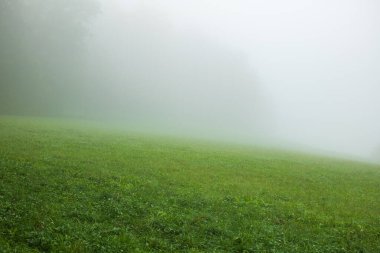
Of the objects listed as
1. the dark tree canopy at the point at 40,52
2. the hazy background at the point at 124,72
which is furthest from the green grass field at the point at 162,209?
the dark tree canopy at the point at 40,52

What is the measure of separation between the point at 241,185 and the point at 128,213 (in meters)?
10.2

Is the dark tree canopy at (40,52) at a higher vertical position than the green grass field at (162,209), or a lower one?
higher

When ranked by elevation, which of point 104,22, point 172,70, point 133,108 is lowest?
point 133,108

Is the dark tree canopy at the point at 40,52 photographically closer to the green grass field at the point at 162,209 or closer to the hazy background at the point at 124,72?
the hazy background at the point at 124,72

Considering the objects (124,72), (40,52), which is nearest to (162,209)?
(40,52)

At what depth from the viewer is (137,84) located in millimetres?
137250

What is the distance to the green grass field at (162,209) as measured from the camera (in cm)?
1359

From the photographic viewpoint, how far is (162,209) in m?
17.0

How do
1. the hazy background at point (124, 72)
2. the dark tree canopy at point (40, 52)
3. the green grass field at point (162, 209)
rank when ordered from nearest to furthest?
the green grass field at point (162, 209) → the dark tree canopy at point (40, 52) → the hazy background at point (124, 72)

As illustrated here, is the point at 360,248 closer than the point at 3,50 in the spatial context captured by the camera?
Yes

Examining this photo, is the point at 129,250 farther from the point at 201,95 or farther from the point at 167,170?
the point at 201,95

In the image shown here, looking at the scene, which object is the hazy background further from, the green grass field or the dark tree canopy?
the green grass field

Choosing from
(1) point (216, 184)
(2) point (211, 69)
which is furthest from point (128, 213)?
(2) point (211, 69)

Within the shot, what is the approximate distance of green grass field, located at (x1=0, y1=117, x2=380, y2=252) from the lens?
1359cm
